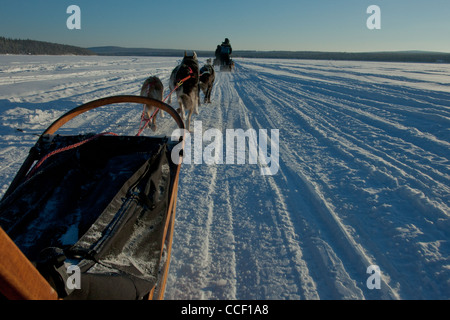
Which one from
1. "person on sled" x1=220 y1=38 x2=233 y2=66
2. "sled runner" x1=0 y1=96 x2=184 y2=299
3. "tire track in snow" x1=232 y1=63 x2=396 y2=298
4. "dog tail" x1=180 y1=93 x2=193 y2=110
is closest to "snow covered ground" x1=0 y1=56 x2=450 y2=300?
"tire track in snow" x1=232 y1=63 x2=396 y2=298

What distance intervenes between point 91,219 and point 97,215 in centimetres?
4

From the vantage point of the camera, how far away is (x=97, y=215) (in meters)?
1.56

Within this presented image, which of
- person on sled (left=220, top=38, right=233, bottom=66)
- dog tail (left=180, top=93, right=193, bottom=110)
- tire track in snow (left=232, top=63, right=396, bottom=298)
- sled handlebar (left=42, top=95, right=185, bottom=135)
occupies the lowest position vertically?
tire track in snow (left=232, top=63, right=396, bottom=298)

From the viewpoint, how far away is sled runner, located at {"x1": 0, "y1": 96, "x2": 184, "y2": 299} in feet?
3.08

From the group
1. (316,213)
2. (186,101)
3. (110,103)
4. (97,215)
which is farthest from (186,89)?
(97,215)

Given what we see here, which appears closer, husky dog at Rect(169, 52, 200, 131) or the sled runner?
the sled runner

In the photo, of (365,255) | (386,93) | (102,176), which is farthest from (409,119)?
(102,176)

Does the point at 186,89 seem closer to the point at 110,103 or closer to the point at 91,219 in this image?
the point at 110,103

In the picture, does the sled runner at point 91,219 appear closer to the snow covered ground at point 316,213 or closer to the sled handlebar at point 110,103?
the sled handlebar at point 110,103

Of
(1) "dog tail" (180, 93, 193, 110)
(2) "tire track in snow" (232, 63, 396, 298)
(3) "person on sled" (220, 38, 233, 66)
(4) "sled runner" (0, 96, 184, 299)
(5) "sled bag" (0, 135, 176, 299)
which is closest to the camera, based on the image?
(4) "sled runner" (0, 96, 184, 299)

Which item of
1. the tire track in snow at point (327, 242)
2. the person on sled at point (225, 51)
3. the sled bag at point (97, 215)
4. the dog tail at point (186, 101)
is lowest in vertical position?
the tire track in snow at point (327, 242)

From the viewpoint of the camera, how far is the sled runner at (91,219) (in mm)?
939

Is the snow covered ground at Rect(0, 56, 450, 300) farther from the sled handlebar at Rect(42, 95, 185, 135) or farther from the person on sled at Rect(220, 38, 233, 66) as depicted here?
the person on sled at Rect(220, 38, 233, 66)

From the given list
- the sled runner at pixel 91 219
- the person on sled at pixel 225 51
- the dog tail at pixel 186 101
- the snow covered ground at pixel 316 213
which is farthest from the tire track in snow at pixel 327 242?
the person on sled at pixel 225 51
